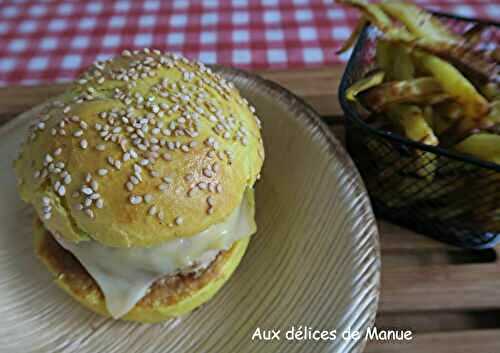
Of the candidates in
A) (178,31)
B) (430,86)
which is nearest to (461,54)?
(430,86)

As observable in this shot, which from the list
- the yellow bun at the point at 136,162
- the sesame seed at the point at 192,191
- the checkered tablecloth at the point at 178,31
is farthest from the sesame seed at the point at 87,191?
the checkered tablecloth at the point at 178,31

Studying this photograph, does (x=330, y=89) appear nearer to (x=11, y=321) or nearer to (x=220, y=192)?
(x=220, y=192)

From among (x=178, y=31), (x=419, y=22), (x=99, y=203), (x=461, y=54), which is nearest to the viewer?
(x=99, y=203)

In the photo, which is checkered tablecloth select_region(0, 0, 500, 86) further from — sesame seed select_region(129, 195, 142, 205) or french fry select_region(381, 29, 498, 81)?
sesame seed select_region(129, 195, 142, 205)

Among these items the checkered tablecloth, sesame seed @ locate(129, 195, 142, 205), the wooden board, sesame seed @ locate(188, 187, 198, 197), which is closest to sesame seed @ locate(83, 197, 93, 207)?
sesame seed @ locate(129, 195, 142, 205)

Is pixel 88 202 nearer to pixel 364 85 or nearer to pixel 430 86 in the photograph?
pixel 364 85

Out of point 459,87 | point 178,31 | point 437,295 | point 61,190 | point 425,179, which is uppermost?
point 459,87

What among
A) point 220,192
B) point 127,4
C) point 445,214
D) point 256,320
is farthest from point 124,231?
point 127,4
